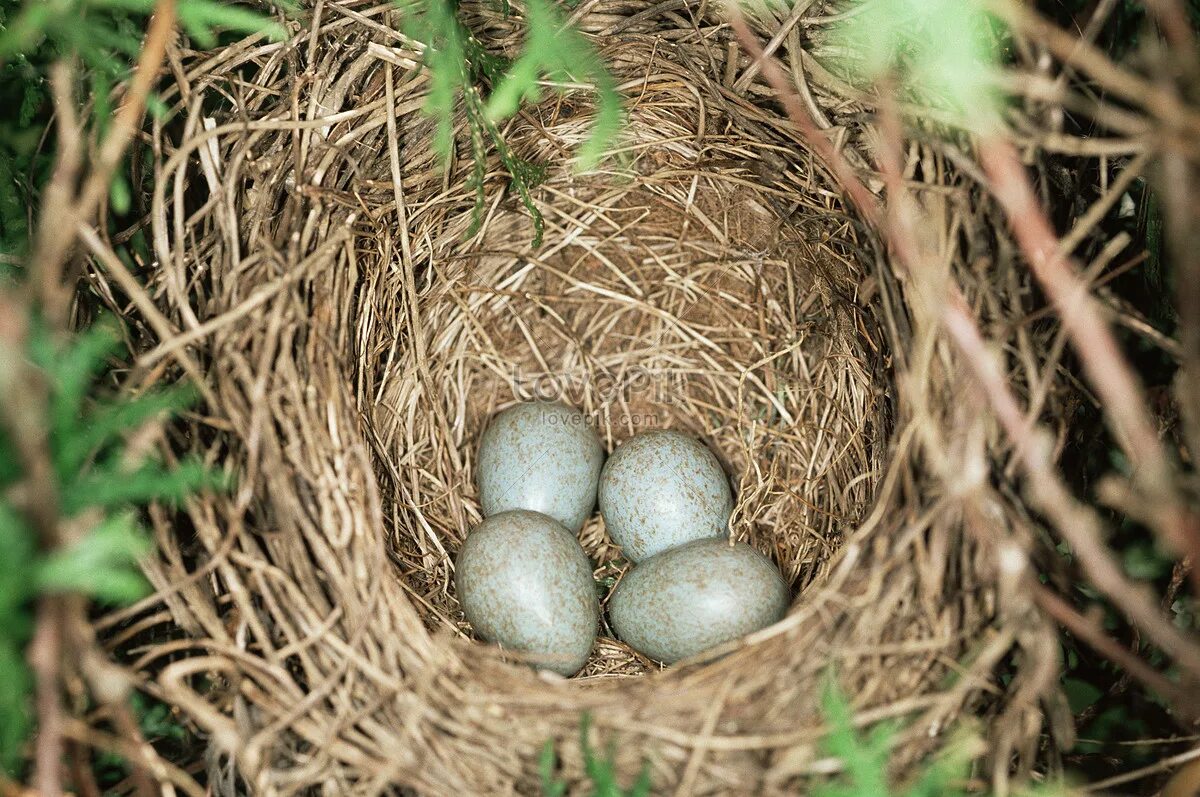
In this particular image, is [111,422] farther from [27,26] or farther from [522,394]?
[522,394]

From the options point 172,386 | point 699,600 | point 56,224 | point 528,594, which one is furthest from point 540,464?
point 56,224

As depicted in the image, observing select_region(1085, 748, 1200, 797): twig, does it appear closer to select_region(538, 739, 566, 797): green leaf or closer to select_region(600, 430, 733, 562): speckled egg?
select_region(538, 739, 566, 797): green leaf

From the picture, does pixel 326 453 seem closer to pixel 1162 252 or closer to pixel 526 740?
pixel 526 740

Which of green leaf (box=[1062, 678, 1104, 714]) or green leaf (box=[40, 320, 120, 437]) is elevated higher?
green leaf (box=[40, 320, 120, 437])

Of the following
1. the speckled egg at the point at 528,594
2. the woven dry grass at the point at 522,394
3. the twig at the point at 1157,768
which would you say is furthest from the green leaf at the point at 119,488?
the twig at the point at 1157,768

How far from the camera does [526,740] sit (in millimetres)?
1159

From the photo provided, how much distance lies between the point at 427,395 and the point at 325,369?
433 millimetres

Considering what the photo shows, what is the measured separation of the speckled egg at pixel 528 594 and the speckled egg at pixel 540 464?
0.15 metres

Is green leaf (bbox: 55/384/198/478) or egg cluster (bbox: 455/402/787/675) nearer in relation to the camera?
green leaf (bbox: 55/384/198/478)

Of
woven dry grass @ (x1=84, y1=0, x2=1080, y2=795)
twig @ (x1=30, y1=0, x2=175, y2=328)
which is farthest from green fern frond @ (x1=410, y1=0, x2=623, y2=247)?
twig @ (x1=30, y1=0, x2=175, y2=328)

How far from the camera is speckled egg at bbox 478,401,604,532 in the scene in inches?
67.0

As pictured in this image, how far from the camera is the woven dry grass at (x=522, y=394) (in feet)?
3.65

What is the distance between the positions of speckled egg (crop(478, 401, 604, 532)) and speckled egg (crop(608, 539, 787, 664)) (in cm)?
24

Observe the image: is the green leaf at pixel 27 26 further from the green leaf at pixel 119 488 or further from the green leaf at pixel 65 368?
the green leaf at pixel 119 488
